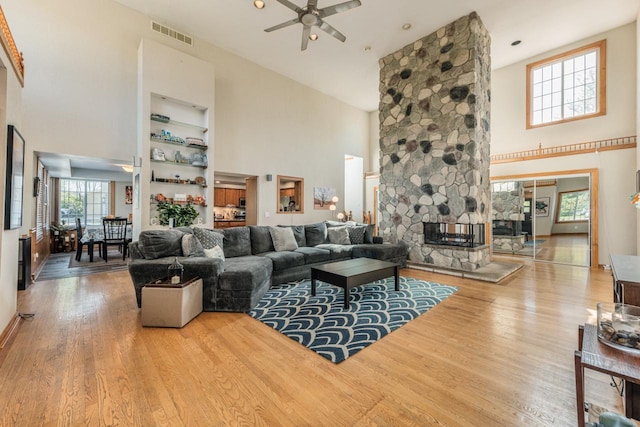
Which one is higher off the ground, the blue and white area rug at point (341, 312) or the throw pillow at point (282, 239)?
the throw pillow at point (282, 239)

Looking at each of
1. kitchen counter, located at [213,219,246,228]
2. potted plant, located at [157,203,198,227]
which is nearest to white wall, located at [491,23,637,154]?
kitchen counter, located at [213,219,246,228]

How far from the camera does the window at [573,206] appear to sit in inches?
231

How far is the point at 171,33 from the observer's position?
5.44 metres

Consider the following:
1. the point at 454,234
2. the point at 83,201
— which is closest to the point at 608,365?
the point at 454,234

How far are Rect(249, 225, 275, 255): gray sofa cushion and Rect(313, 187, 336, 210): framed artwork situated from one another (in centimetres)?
351

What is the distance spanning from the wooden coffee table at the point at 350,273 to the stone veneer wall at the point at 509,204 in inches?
191

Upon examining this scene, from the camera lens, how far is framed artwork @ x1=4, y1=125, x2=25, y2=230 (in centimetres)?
248

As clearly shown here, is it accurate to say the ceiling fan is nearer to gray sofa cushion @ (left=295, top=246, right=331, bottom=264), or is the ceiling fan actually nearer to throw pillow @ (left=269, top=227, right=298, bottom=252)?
throw pillow @ (left=269, top=227, right=298, bottom=252)

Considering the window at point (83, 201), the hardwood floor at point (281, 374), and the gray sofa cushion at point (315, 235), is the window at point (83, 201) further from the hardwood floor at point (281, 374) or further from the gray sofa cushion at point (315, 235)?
the gray sofa cushion at point (315, 235)

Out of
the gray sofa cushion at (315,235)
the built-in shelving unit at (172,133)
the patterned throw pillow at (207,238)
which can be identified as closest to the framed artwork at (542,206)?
the gray sofa cushion at (315,235)

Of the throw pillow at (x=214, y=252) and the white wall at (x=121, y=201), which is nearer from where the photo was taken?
the throw pillow at (x=214, y=252)

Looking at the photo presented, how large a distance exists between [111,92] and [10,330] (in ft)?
13.7

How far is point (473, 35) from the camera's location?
5004 mm

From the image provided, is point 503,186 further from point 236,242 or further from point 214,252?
point 214,252
